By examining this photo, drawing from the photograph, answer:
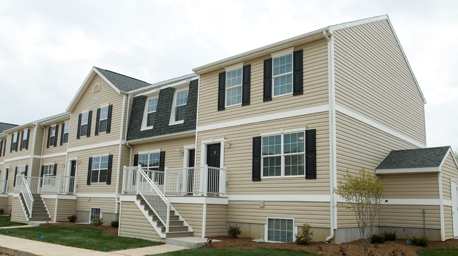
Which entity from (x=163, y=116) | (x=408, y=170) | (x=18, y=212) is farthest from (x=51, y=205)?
(x=408, y=170)

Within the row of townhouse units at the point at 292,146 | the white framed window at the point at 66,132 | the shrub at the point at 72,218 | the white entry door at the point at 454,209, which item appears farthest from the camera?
the white framed window at the point at 66,132

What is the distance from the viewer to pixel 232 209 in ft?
49.2

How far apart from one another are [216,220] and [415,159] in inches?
292

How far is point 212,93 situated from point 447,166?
9.18 metres

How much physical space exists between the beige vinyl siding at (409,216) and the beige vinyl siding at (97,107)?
44.0 ft

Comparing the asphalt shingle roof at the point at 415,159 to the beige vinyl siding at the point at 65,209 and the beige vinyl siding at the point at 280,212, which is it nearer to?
the beige vinyl siding at the point at 280,212

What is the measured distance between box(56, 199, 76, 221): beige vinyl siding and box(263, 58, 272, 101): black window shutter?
549 inches

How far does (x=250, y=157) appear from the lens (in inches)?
581

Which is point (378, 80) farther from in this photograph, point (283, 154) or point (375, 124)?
point (283, 154)

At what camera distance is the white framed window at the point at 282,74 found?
46.5 feet

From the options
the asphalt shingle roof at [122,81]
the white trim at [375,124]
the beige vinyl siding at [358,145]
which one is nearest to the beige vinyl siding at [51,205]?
the asphalt shingle roof at [122,81]

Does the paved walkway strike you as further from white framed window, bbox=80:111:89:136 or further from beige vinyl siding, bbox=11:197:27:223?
white framed window, bbox=80:111:89:136

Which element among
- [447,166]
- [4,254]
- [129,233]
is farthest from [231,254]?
[447,166]

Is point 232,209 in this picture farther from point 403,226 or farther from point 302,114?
point 403,226
